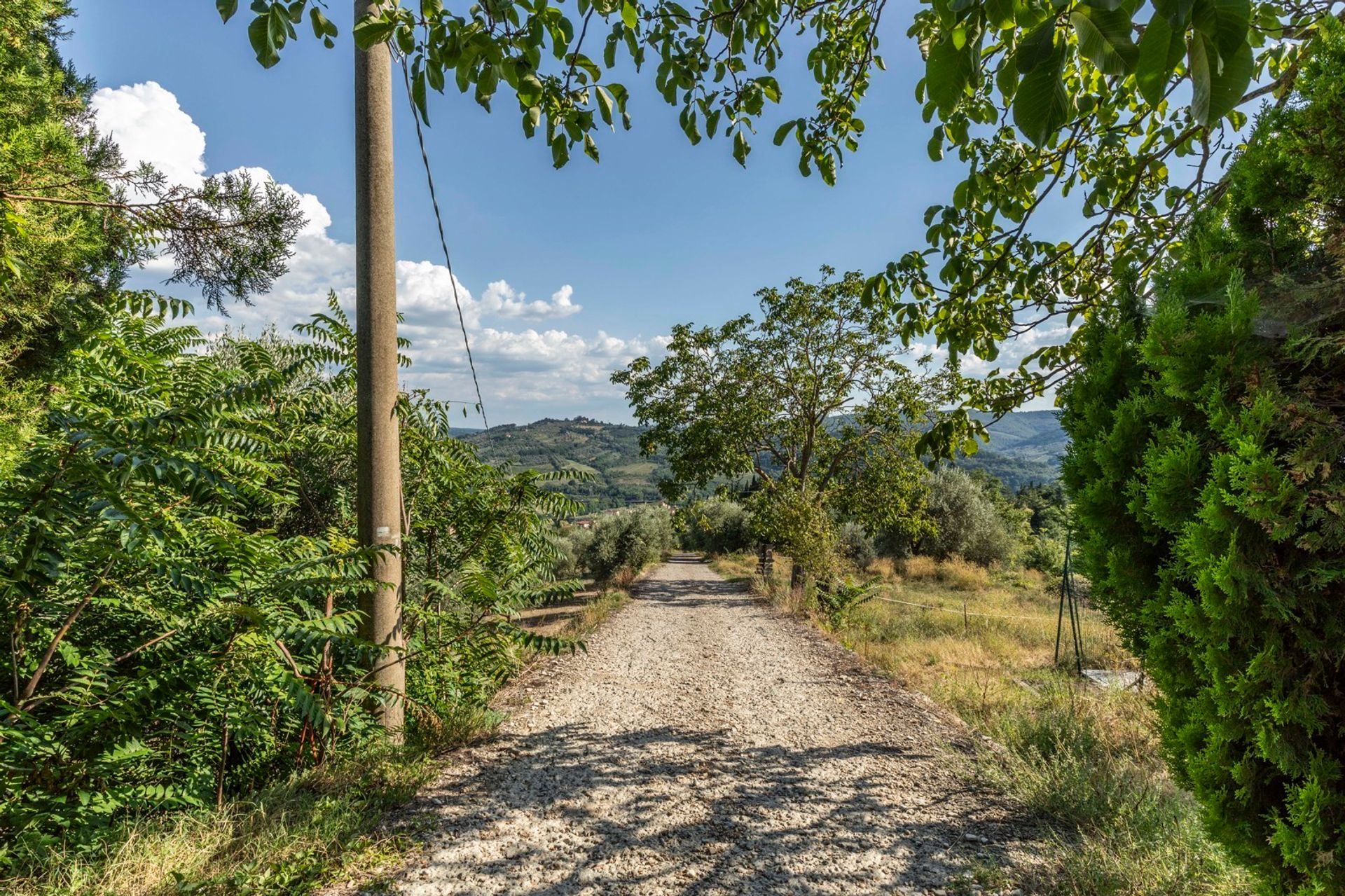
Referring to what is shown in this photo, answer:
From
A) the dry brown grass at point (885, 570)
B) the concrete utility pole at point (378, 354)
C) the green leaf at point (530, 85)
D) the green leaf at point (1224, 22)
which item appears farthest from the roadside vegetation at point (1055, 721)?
the dry brown grass at point (885, 570)

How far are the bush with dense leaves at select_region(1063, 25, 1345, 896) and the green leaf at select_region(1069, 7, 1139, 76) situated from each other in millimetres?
1401

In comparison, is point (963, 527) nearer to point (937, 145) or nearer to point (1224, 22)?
point (937, 145)

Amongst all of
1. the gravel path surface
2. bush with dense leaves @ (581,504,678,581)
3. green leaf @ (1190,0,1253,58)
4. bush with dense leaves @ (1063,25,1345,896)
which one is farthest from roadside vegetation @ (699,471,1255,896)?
bush with dense leaves @ (581,504,678,581)

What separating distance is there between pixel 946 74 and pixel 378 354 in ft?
12.5

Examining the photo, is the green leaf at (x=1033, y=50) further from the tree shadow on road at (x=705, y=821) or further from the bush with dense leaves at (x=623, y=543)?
the bush with dense leaves at (x=623, y=543)

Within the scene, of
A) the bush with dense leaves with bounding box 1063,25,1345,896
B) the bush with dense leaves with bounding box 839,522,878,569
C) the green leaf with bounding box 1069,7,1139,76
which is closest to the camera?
the green leaf with bounding box 1069,7,1139,76

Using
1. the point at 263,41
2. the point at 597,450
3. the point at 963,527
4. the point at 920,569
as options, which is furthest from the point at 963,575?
the point at 597,450

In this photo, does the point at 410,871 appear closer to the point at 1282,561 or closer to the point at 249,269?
the point at 1282,561

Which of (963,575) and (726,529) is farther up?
(726,529)

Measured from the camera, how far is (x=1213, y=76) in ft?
3.24

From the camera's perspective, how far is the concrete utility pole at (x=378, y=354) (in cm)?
390

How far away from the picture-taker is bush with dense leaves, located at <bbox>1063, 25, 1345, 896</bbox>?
1740 mm

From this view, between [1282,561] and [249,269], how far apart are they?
30.0 ft

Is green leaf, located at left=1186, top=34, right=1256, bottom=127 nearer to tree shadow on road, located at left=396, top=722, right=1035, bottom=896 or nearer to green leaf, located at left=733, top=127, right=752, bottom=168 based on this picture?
green leaf, located at left=733, top=127, right=752, bottom=168
